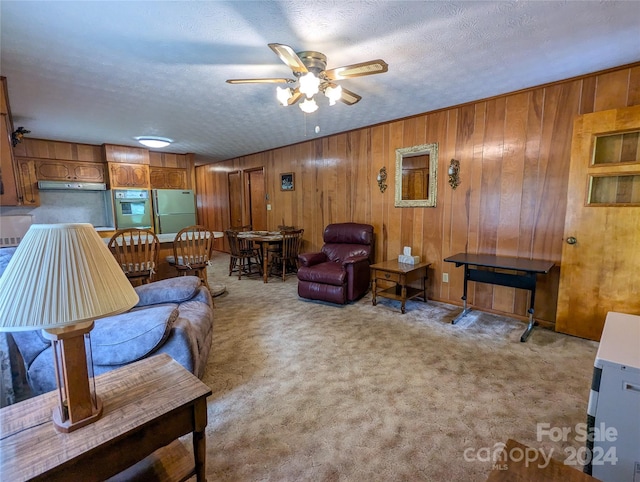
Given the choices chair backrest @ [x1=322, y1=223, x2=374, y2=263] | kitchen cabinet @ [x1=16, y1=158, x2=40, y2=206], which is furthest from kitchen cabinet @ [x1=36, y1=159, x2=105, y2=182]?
chair backrest @ [x1=322, y1=223, x2=374, y2=263]

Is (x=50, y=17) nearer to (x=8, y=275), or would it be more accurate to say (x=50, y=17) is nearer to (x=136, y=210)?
(x=8, y=275)

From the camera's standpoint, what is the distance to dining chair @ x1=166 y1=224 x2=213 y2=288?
11.2ft

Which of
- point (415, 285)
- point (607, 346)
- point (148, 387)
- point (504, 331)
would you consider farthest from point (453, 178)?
point (148, 387)

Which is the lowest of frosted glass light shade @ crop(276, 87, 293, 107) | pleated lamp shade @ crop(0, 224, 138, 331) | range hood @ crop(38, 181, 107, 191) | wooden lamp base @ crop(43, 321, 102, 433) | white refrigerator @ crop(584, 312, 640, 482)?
white refrigerator @ crop(584, 312, 640, 482)

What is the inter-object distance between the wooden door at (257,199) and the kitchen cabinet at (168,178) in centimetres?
139

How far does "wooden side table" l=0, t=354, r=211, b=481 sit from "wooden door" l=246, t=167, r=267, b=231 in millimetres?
5542

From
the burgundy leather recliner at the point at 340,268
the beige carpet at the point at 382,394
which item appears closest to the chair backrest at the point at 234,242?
the burgundy leather recliner at the point at 340,268

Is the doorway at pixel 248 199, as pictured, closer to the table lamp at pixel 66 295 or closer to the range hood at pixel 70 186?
the range hood at pixel 70 186

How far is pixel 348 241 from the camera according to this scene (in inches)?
173

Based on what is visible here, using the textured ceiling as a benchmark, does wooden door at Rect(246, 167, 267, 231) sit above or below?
below

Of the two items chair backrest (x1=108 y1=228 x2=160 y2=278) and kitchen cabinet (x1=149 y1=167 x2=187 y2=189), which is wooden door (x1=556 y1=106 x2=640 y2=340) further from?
kitchen cabinet (x1=149 y1=167 x2=187 y2=189)

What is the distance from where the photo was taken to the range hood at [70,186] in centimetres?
492

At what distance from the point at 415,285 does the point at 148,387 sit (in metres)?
3.58

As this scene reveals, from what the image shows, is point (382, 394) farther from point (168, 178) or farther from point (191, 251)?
point (168, 178)
